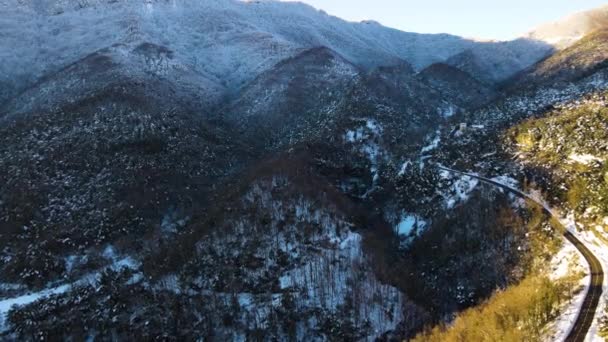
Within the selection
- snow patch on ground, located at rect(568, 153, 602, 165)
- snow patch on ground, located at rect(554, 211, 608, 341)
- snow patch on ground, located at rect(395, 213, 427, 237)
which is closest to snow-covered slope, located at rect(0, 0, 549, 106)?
snow patch on ground, located at rect(395, 213, 427, 237)

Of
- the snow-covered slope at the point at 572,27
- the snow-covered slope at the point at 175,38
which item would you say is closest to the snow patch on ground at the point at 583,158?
the snow-covered slope at the point at 175,38

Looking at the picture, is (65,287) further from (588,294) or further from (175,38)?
(175,38)

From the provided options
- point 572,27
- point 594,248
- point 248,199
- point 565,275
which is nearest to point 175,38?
point 248,199

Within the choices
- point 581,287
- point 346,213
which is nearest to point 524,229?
point 581,287

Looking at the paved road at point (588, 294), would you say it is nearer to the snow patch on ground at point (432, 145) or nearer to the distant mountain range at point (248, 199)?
the distant mountain range at point (248, 199)

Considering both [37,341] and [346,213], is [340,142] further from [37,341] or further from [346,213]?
[37,341]

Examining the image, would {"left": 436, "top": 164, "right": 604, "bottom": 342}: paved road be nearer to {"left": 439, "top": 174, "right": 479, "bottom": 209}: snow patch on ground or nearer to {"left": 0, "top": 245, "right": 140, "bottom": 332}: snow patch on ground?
{"left": 439, "top": 174, "right": 479, "bottom": 209}: snow patch on ground

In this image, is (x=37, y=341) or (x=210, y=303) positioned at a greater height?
(x=210, y=303)
